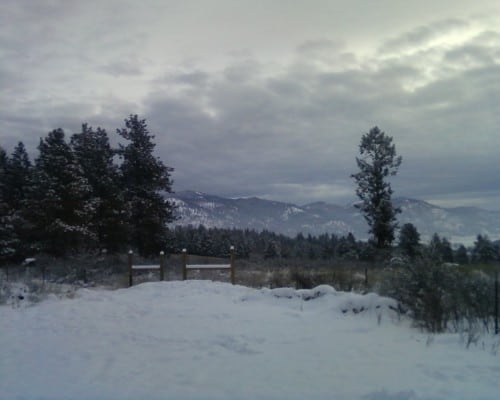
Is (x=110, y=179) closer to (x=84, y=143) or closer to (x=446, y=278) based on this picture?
(x=84, y=143)

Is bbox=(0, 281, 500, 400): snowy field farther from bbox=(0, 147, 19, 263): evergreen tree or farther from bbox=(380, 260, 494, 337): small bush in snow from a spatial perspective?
bbox=(0, 147, 19, 263): evergreen tree

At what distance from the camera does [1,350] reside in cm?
746

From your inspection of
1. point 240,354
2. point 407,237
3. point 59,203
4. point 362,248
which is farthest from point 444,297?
point 59,203

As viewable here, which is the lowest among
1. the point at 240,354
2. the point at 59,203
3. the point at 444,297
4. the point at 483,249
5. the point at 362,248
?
the point at 240,354

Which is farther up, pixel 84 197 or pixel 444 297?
pixel 84 197

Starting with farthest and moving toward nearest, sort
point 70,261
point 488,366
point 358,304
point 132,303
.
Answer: point 70,261 → point 132,303 → point 358,304 → point 488,366

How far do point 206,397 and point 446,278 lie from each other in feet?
20.5

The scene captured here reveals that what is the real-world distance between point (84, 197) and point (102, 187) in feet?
5.78

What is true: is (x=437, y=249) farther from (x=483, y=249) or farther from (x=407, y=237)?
(x=483, y=249)

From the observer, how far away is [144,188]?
1277 inches

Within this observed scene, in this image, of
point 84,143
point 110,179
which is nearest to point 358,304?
point 110,179

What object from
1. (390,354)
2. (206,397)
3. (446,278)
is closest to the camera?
(206,397)

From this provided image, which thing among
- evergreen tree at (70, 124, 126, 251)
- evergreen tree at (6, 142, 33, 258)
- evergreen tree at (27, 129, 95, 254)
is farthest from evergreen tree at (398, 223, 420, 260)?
evergreen tree at (6, 142, 33, 258)

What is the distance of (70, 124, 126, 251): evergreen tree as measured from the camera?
31.6m
